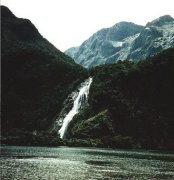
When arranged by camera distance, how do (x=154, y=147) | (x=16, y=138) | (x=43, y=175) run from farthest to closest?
(x=154, y=147) < (x=16, y=138) < (x=43, y=175)

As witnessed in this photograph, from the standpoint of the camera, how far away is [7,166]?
76.4 m

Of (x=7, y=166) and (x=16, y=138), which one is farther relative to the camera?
(x=16, y=138)

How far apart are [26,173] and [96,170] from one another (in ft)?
51.4

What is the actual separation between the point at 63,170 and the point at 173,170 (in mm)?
24910

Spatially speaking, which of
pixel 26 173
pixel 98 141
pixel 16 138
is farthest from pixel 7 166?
pixel 98 141

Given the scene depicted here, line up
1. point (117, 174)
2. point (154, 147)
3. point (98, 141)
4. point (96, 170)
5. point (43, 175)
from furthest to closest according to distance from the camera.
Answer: point (154, 147), point (98, 141), point (96, 170), point (117, 174), point (43, 175)

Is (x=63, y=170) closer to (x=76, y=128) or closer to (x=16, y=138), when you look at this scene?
(x=16, y=138)

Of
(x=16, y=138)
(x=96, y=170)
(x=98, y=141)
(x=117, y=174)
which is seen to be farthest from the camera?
(x=98, y=141)

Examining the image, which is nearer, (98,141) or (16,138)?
(16,138)

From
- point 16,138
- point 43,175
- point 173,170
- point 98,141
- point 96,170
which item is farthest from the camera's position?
point 98,141

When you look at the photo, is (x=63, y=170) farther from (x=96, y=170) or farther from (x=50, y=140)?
(x=50, y=140)

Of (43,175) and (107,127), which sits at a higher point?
(107,127)

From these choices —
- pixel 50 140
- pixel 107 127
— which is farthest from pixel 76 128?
pixel 50 140

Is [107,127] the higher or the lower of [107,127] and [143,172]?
the higher
